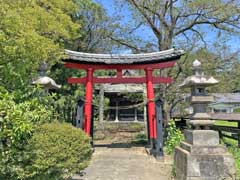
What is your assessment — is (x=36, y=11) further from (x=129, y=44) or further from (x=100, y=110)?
(x=100, y=110)

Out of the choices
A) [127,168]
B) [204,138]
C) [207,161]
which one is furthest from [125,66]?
[207,161]

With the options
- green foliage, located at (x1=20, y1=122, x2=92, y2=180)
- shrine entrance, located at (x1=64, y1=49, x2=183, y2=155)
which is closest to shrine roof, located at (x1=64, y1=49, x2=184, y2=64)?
shrine entrance, located at (x1=64, y1=49, x2=183, y2=155)

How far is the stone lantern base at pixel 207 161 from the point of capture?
5738mm

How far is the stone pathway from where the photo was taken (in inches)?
279

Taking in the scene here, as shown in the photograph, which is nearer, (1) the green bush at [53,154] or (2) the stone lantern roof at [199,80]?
(1) the green bush at [53,154]

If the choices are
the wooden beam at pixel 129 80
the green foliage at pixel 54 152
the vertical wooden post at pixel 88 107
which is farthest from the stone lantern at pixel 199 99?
the vertical wooden post at pixel 88 107

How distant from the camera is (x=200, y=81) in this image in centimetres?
642

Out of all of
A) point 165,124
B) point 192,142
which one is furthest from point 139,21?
point 192,142

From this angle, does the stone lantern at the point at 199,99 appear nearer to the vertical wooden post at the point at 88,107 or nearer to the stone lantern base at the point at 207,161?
the stone lantern base at the point at 207,161

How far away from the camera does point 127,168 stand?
325 inches

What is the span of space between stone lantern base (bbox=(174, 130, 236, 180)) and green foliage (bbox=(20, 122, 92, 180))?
202 centimetres

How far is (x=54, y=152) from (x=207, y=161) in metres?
2.92

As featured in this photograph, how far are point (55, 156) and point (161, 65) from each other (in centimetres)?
759

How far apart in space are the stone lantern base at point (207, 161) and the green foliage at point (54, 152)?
6.64ft
